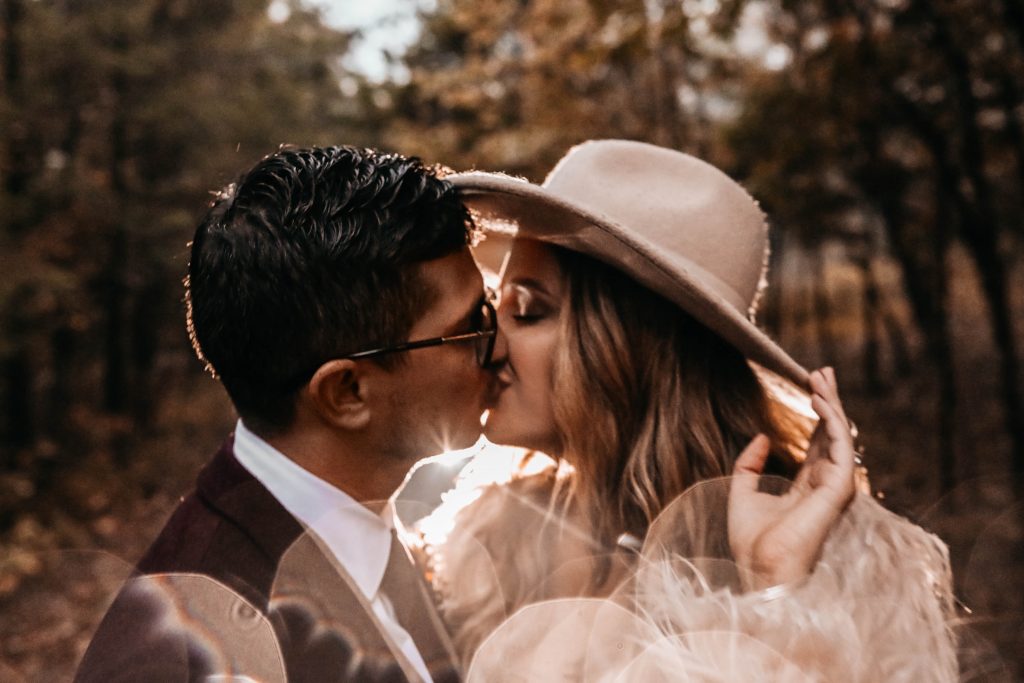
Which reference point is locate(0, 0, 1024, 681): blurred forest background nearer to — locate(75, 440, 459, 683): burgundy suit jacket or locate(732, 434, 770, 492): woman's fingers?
locate(732, 434, 770, 492): woman's fingers

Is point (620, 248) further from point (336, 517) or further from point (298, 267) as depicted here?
point (336, 517)

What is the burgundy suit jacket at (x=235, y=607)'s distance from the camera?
4.81ft

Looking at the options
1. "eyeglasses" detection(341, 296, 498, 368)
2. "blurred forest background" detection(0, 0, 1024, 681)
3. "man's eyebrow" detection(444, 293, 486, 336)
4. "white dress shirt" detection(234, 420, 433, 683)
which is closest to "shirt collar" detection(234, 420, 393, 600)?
"white dress shirt" detection(234, 420, 433, 683)

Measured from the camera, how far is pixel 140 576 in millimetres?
1570

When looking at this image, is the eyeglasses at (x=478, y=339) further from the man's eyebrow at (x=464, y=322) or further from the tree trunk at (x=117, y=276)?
the tree trunk at (x=117, y=276)

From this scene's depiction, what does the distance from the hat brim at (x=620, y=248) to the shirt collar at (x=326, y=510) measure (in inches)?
30.4

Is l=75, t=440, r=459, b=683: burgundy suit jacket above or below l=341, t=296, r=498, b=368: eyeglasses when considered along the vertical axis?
below

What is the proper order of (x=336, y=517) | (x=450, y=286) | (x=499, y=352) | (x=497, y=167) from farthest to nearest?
(x=497, y=167), (x=499, y=352), (x=450, y=286), (x=336, y=517)

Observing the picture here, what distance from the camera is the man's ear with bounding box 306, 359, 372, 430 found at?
181 centimetres

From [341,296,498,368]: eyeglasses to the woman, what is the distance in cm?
17

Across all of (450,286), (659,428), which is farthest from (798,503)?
(450,286)

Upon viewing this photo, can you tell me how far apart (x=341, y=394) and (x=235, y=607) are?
50cm

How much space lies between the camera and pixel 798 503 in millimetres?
1941

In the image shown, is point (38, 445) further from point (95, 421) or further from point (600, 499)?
point (600, 499)
